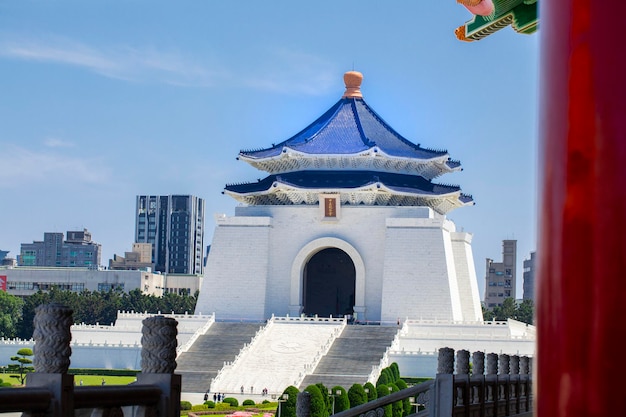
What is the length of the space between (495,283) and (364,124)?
157 feet

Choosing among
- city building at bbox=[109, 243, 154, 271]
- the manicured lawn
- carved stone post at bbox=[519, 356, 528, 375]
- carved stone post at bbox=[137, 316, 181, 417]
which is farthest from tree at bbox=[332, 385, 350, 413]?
city building at bbox=[109, 243, 154, 271]

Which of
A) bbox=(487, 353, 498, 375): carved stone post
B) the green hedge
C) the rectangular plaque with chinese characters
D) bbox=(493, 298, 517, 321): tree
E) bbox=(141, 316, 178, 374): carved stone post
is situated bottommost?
the green hedge

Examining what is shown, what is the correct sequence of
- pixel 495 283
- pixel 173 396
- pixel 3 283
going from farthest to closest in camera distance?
pixel 495 283, pixel 3 283, pixel 173 396

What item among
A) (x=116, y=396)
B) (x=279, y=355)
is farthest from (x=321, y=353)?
(x=116, y=396)

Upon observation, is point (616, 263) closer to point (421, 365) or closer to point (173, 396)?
point (173, 396)

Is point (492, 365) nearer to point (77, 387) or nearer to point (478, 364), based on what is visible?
point (478, 364)

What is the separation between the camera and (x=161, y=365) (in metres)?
2.94

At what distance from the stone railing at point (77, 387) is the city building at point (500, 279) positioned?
9200 cm

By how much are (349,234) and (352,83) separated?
869cm

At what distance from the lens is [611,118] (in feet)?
2.62

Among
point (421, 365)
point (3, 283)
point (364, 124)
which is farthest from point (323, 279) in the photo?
point (3, 283)

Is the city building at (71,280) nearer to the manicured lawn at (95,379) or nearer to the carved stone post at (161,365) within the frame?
the manicured lawn at (95,379)

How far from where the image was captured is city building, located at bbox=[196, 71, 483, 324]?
149ft

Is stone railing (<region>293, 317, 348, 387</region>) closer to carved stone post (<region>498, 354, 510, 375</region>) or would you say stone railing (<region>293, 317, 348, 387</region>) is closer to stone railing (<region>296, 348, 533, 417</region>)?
carved stone post (<region>498, 354, 510, 375</region>)
